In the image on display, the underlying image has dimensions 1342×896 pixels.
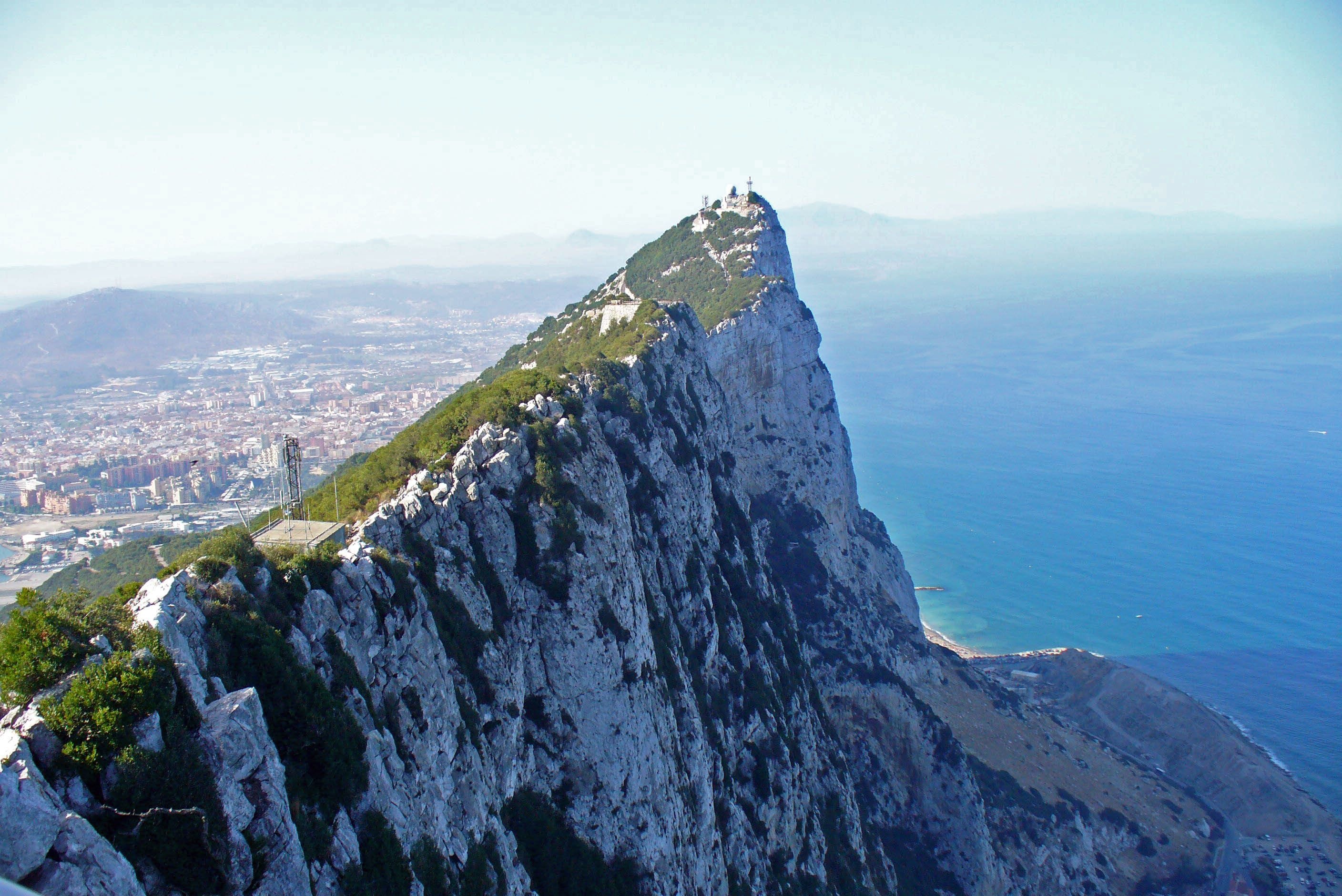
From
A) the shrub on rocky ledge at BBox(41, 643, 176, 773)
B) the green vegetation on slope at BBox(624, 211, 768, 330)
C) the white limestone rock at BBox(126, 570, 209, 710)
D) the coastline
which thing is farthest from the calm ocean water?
the shrub on rocky ledge at BBox(41, 643, 176, 773)

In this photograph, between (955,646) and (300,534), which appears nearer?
(300,534)

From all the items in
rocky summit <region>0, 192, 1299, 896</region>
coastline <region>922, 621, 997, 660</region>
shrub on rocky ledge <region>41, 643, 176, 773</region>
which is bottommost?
coastline <region>922, 621, 997, 660</region>

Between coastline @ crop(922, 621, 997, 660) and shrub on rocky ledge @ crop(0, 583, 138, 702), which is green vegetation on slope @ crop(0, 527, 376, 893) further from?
coastline @ crop(922, 621, 997, 660)

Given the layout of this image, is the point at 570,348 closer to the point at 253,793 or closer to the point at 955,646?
the point at 253,793

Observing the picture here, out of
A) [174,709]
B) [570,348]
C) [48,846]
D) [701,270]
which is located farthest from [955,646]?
[48,846]

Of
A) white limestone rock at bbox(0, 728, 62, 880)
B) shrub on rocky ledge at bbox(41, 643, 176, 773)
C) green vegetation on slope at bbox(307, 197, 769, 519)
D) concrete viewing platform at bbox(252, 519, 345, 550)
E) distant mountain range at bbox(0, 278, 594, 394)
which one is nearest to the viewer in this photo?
white limestone rock at bbox(0, 728, 62, 880)

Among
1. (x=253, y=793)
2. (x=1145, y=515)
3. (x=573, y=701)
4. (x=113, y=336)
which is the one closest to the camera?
(x=253, y=793)

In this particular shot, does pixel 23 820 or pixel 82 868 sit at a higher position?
pixel 23 820
